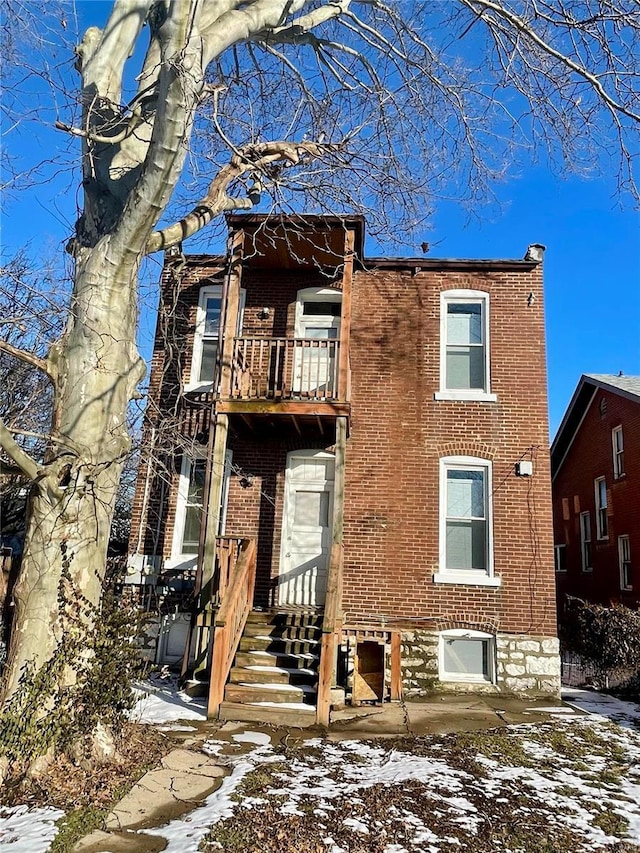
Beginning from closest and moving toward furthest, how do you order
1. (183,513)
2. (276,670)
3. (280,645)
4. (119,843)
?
(119,843), (276,670), (280,645), (183,513)

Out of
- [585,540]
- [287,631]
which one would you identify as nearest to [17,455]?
[287,631]

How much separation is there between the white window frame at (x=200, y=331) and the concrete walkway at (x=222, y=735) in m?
5.72

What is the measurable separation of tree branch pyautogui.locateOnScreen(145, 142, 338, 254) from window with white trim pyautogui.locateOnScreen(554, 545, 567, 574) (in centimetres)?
1607

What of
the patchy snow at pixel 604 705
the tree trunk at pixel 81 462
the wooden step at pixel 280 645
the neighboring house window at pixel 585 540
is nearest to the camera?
the tree trunk at pixel 81 462

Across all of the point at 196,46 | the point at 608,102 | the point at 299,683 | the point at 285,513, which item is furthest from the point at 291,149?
the point at 299,683

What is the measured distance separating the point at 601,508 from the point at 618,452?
1.76 m

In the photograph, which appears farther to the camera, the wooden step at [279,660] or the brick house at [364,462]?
the brick house at [364,462]

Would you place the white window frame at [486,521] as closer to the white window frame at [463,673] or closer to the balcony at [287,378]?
the white window frame at [463,673]

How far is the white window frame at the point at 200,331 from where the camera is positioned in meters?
10.5

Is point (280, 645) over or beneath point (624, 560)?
beneath

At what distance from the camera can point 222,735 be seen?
19.8ft

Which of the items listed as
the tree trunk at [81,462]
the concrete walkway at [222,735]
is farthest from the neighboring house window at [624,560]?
the tree trunk at [81,462]

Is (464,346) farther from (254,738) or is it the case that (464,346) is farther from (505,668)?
(254,738)

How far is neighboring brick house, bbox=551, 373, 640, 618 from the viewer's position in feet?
50.5
